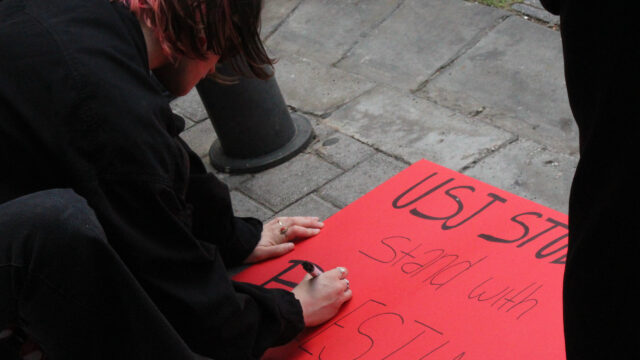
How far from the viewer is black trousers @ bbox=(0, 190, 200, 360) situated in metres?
1.13

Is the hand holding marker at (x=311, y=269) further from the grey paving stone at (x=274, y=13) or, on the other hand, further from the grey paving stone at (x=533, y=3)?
the grey paving stone at (x=274, y=13)

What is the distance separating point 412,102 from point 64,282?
1794mm

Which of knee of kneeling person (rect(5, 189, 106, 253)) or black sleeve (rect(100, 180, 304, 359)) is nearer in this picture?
knee of kneeling person (rect(5, 189, 106, 253))

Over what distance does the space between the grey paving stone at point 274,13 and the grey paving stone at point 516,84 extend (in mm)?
996

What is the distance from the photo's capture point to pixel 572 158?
2352mm

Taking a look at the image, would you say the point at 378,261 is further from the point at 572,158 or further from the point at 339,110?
the point at 339,110

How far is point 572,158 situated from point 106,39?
1449 millimetres

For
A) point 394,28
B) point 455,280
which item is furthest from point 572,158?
point 394,28

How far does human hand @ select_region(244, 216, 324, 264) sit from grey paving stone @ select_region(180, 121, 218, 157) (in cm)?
77

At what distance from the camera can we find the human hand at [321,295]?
1825mm

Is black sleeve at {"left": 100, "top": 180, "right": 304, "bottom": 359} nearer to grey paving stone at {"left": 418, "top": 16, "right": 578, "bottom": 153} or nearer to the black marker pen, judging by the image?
the black marker pen

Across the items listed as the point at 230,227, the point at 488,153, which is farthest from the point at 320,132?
the point at 230,227

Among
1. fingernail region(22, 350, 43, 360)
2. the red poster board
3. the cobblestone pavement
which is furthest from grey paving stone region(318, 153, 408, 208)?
fingernail region(22, 350, 43, 360)

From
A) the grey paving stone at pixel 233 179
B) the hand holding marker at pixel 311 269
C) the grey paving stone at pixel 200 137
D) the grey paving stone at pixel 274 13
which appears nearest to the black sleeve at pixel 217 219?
the hand holding marker at pixel 311 269
